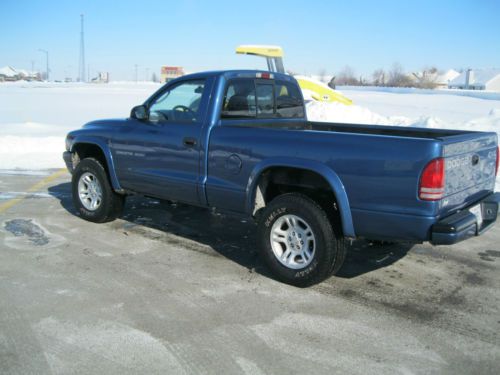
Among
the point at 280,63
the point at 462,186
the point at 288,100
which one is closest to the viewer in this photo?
the point at 462,186

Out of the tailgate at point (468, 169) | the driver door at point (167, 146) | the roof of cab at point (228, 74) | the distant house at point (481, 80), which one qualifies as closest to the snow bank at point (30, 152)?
the driver door at point (167, 146)

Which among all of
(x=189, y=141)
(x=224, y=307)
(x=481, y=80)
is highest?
(x=481, y=80)

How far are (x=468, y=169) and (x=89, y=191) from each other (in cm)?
454

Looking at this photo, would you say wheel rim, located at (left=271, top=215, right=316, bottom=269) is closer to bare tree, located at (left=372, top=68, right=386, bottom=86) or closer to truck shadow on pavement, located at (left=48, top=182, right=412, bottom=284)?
truck shadow on pavement, located at (left=48, top=182, right=412, bottom=284)

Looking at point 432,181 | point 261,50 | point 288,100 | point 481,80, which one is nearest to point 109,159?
point 288,100

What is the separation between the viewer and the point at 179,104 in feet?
17.8

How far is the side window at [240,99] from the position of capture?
5078mm

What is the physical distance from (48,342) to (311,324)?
1820 millimetres

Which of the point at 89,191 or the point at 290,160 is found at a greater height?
the point at 290,160

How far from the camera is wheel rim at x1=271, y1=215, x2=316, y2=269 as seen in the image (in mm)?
4324

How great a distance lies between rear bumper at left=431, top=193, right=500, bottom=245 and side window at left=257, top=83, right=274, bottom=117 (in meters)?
2.37

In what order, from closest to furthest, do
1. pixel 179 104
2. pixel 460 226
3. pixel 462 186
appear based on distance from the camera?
pixel 460 226 → pixel 462 186 → pixel 179 104

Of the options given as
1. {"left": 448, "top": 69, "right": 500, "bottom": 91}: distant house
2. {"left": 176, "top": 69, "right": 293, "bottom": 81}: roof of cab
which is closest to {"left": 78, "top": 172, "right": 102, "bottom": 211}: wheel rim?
{"left": 176, "top": 69, "right": 293, "bottom": 81}: roof of cab

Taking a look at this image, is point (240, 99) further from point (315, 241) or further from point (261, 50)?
point (261, 50)
